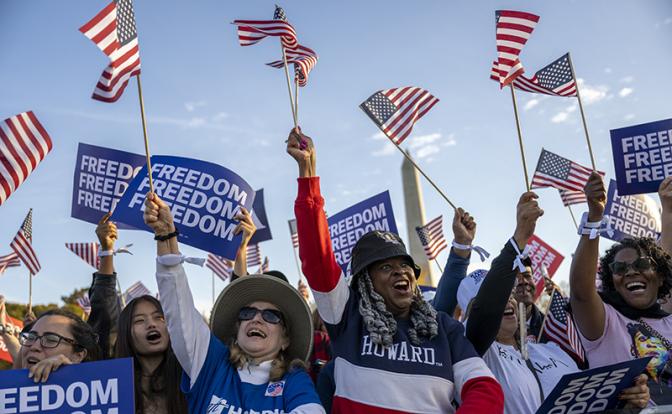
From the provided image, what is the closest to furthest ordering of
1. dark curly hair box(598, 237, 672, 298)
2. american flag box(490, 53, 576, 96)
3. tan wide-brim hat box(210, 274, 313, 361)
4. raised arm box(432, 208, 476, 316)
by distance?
tan wide-brim hat box(210, 274, 313, 361), dark curly hair box(598, 237, 672, 298), raised arm box(432, 208, 476, 316), american flag box(490, 53, 576, 96)

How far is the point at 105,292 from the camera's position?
4434 mm

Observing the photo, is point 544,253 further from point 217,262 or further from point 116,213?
point 116,213

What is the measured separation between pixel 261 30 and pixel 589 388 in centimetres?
358

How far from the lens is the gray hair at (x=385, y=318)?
10.1 ft

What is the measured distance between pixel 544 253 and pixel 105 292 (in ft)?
28.0

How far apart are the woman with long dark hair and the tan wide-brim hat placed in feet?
1.22

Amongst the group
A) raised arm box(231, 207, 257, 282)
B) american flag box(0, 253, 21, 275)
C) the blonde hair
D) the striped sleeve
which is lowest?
the blonde hair

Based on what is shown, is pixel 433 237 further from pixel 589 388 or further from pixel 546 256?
pixel 589 388

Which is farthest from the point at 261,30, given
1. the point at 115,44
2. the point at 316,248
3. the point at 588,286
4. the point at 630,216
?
the point at 630,216

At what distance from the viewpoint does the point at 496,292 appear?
130 inches

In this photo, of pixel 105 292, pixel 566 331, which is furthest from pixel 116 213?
pixel 566 331

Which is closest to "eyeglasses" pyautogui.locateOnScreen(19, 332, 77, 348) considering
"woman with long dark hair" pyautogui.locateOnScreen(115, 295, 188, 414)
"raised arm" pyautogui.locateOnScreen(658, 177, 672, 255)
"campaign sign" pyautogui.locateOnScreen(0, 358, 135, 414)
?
"woman with long dark hair" pyautogui.locateOnScreen(115, 295, 188, 414)

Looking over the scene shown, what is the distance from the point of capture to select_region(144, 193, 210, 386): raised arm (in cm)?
304

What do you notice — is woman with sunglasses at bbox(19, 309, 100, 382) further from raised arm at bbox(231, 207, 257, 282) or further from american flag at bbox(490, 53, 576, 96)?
american flag at bbox(490, 53, 576, 96)
